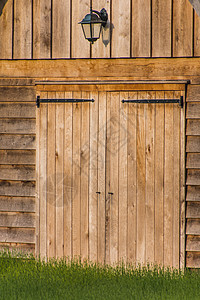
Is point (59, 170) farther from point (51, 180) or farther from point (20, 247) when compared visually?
point (20, 247)

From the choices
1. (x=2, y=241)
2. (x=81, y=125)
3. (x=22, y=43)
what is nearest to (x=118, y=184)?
(x=81, y=125)

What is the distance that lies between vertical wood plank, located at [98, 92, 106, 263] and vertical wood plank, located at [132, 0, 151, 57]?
74 centimetres

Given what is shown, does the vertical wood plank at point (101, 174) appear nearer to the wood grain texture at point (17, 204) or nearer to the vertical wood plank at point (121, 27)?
the vertical wood plank at point (121, 27)

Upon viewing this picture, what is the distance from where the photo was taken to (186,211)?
7355 mm

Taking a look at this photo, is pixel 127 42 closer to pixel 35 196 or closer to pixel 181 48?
pixel 181 48

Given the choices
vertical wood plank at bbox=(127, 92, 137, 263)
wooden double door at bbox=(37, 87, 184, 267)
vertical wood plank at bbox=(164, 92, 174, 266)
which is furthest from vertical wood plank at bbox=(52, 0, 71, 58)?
vertical wood plank at bbox=(164, 92, 174, 266)

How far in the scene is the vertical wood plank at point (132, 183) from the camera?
7496 mm

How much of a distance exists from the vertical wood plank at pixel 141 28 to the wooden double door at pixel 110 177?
0.55 metres

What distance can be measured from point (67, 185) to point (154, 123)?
1426 millimetres

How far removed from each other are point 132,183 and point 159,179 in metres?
0.36

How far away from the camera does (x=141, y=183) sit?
7.49 meters

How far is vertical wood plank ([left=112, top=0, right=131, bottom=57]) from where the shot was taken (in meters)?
7.53

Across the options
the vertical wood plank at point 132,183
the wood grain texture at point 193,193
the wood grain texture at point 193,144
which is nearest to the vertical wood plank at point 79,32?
the vertical wood plank at point 132,183

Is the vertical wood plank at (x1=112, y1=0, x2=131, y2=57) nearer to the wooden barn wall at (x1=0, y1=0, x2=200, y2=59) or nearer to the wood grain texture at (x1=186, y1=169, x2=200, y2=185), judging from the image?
the wooden barn wall at (x1=0, y1=0, x2=200, y2=59)
